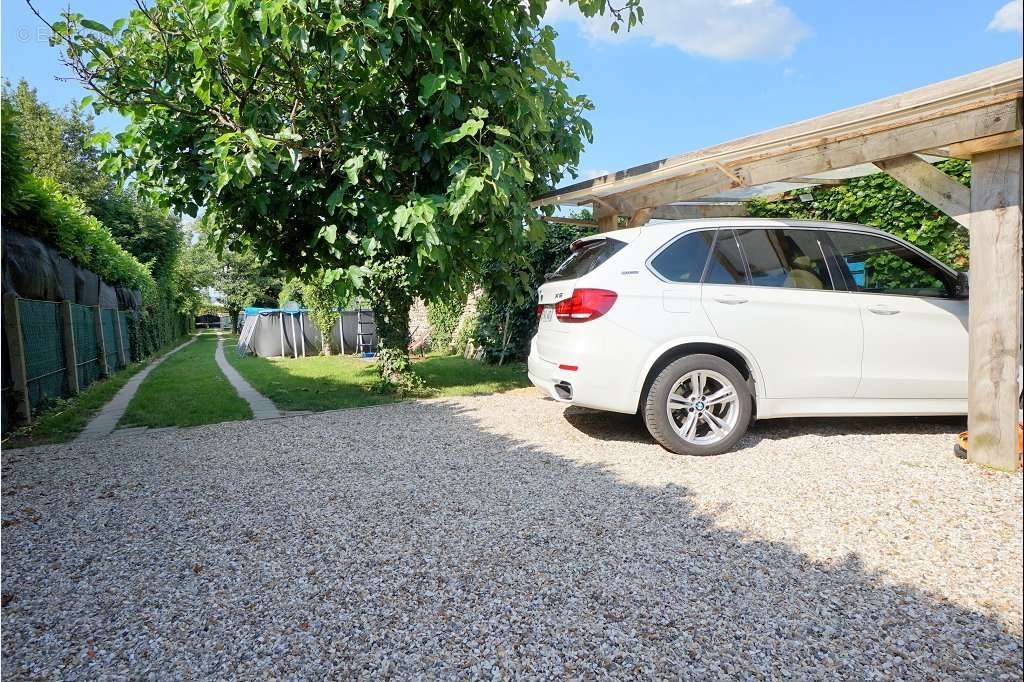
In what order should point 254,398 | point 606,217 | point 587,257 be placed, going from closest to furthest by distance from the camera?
point 587,257, point 606,217, point 254,398

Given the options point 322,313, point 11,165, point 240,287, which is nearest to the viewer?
point 11,165

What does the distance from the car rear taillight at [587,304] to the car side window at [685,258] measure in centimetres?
46

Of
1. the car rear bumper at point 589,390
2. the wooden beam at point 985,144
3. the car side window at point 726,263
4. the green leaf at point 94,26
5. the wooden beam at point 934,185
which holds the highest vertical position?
the green leaf at point 94,26

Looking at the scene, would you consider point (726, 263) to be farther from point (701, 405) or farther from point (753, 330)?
point (701, 405)

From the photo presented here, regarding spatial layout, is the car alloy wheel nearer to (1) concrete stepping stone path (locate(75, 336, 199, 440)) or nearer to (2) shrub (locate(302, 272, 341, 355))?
(1) concrete stepping stone path (locate(75, 336, 199, 440))

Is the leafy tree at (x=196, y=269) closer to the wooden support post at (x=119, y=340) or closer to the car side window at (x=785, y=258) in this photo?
the wooden support post at (x=119, y=340)

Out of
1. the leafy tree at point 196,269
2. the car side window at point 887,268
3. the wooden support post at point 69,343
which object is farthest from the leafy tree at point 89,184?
the car side window at point 887,268

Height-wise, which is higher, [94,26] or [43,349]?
[94,26]

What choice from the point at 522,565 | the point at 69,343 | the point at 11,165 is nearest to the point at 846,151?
the point at 522,565

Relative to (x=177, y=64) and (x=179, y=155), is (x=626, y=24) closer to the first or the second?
(x=177, y=64)

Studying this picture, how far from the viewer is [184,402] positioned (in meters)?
7.62

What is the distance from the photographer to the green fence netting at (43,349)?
6.27 metres

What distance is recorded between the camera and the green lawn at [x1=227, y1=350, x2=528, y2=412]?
7586mm

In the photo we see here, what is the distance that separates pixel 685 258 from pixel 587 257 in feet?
2.74
